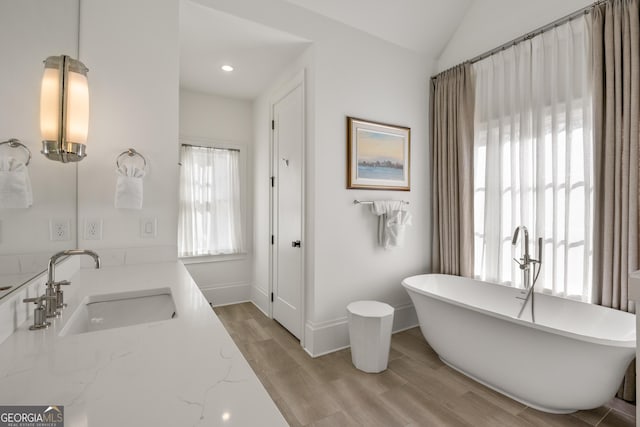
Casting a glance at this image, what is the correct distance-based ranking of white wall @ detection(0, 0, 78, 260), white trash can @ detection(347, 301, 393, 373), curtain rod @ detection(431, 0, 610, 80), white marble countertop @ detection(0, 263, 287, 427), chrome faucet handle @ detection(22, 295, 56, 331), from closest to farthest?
white marble countertop @ detection(0, 263, 287, 427), chrome faucet handle @ detection(22, 295, 56, 331), white wall @ detection(0, 0, 78, 260), curtain rod @ detection(431, 0, 610, 80), white trash can @ detection(347, 301, 393, 373)

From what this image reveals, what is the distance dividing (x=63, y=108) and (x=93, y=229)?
0.69m

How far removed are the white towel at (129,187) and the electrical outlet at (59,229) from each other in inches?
9.7

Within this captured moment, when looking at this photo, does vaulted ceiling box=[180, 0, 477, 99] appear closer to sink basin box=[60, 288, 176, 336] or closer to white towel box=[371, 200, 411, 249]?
white towel box=[371, 200, 411, 249]

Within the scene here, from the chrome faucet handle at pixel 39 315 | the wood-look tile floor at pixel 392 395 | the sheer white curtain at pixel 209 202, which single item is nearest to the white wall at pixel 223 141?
the sheer white curtain at pixel 209 202

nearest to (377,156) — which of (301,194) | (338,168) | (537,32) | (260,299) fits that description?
(338,168)

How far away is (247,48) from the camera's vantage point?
258 cm

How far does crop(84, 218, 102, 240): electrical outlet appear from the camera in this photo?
1.69 metres

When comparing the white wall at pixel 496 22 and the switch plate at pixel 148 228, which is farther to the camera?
the white wall at pixel 496 22

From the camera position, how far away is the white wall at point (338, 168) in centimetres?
248

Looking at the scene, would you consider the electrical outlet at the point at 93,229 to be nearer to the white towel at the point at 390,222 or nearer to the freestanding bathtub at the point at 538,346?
the white towel at the point at 390,222

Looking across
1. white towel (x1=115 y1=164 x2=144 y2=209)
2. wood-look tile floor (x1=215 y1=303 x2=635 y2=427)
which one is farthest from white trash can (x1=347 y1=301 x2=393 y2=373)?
white towel (x1=115 y1=164 x2=144 y2=209)

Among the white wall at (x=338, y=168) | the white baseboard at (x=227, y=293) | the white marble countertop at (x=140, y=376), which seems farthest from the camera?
the white baseboard at (x=227, y=293)

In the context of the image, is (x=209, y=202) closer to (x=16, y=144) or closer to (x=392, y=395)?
(x=16, y=144)

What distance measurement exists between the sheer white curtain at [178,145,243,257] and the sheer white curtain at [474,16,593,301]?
2.75 meters
